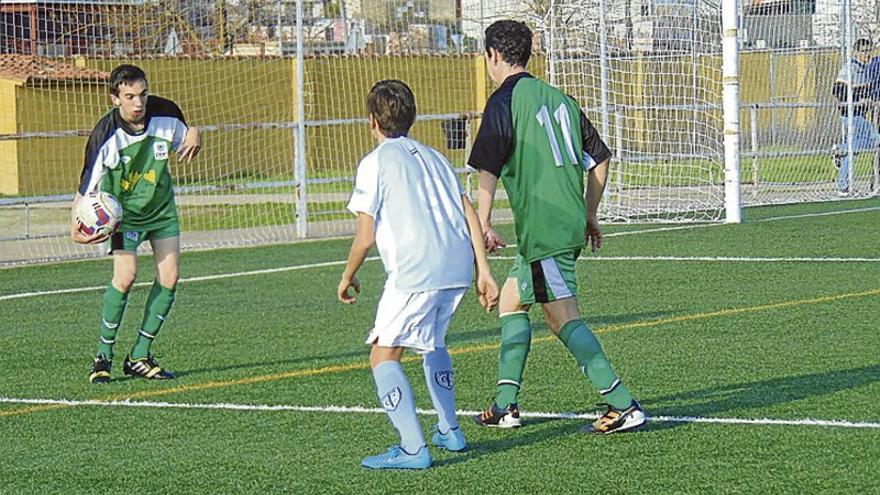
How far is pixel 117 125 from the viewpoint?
9570 mm

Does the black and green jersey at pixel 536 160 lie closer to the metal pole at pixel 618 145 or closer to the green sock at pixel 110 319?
the green sock at pixel 110 319

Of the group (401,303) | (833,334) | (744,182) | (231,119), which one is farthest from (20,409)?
(231,119)

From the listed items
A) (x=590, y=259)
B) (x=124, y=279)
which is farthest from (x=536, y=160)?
(x=590, y=259)

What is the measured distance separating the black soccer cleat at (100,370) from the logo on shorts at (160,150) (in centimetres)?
118

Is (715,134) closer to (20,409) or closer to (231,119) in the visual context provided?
(231,119)

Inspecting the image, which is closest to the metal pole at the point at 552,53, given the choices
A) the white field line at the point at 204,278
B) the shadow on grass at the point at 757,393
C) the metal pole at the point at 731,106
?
the metal pole at the point at 731,106

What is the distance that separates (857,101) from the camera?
942 inches

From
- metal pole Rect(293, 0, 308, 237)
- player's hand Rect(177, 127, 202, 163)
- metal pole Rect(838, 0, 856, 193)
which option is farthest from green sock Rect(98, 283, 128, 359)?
metal pole Rect(838, 0, 856, 193)

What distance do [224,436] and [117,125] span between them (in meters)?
2.56

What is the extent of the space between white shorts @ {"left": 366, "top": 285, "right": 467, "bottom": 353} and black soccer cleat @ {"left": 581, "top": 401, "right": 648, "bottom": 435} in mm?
996

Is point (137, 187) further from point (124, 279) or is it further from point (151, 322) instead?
point (151, 322)

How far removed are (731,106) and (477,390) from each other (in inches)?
417

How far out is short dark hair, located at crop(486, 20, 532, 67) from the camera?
24.7ft

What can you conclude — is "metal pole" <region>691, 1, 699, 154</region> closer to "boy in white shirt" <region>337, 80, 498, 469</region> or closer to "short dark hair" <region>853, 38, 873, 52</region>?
"short dark hair" <region>853, 38, 873, 52</region>
